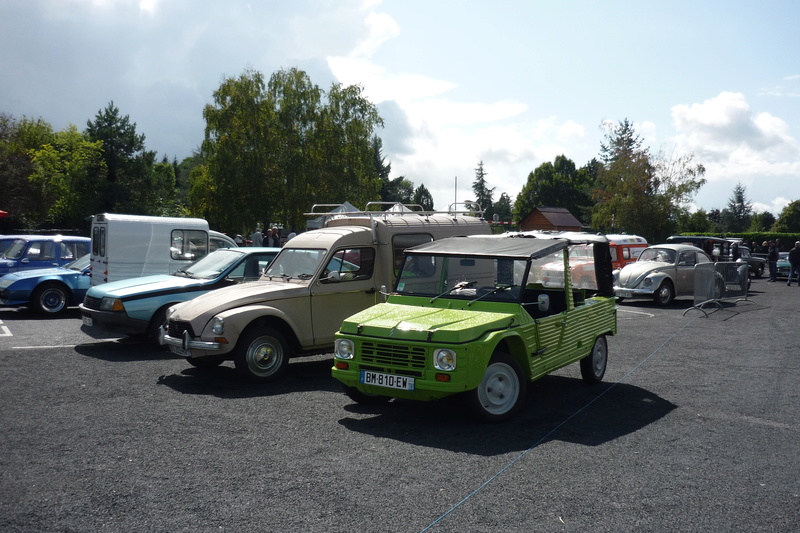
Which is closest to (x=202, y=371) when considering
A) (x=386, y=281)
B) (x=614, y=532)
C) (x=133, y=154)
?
(x=386, y=281)

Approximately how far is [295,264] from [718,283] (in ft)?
43.9

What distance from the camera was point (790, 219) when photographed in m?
89.1

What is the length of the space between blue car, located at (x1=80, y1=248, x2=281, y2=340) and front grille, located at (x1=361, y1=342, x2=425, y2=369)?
470 cm

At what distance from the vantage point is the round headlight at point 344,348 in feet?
23.8

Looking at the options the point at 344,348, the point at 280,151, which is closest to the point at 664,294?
the point at 344,348

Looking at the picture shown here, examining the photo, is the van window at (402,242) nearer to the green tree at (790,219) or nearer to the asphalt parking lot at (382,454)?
the asphalt parking lot at (382,454)

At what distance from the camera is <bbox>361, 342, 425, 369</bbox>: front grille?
268 inches

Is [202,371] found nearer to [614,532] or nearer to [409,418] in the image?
[409,418]

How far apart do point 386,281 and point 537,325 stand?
3.28 m

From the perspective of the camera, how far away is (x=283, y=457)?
602 cm

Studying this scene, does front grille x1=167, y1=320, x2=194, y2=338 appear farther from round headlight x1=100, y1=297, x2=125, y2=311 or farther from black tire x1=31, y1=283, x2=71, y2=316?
black tire x1=31, y1=283, x2=71, y2=316

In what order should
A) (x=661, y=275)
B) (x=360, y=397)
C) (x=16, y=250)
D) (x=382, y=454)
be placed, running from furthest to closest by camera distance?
(x=661, y=275)
(x=16, y=250)
(x=360, y=397)
(x=382, y=454)

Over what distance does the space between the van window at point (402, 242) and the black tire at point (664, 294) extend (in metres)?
11.5

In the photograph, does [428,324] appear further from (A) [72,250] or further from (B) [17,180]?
(B) [17,180]
